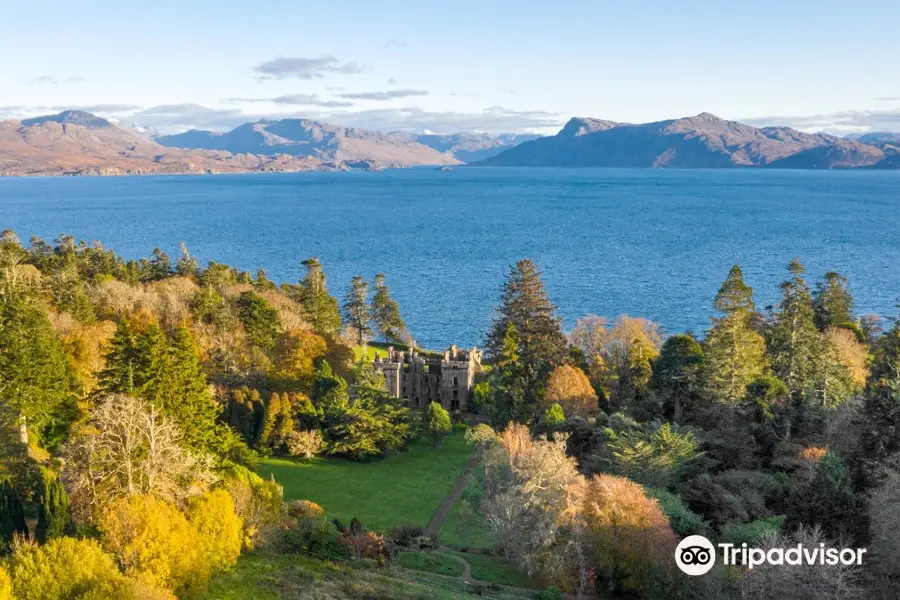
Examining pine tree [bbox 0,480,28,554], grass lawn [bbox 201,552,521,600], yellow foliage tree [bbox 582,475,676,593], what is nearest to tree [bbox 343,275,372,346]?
grass lawn [bbox 201,552,521,600]

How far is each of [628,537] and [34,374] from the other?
111ft

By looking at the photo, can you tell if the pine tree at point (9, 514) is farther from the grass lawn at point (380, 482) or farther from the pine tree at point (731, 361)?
the pine tree at point (731, 361)

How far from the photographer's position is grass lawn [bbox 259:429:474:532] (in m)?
41.5

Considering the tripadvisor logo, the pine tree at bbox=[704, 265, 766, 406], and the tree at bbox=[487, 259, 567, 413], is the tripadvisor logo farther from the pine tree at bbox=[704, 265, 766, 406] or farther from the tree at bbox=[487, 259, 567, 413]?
the tree at bbox=[487, 259, 567, 413]

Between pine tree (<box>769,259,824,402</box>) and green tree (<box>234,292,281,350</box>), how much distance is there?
138ft

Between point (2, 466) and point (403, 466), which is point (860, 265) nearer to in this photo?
point (403, 466)

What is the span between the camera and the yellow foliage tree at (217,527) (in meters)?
27.4

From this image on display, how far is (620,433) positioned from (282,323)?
112 ft

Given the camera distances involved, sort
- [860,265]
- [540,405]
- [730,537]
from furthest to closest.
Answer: [860,265] → [540,405] → [730,537]

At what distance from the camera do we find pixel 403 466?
162 ft

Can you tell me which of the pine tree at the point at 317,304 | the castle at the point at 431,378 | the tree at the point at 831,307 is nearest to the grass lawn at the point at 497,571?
the castle at the point at 431,378

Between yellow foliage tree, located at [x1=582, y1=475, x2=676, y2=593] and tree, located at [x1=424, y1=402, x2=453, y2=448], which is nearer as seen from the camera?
yellow foliage tree, located at [x1=582, y1=475, x2=676, y2=593]

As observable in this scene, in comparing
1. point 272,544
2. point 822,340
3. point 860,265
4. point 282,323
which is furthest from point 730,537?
point 860,265

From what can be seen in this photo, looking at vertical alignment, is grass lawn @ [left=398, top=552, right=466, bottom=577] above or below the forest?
below
